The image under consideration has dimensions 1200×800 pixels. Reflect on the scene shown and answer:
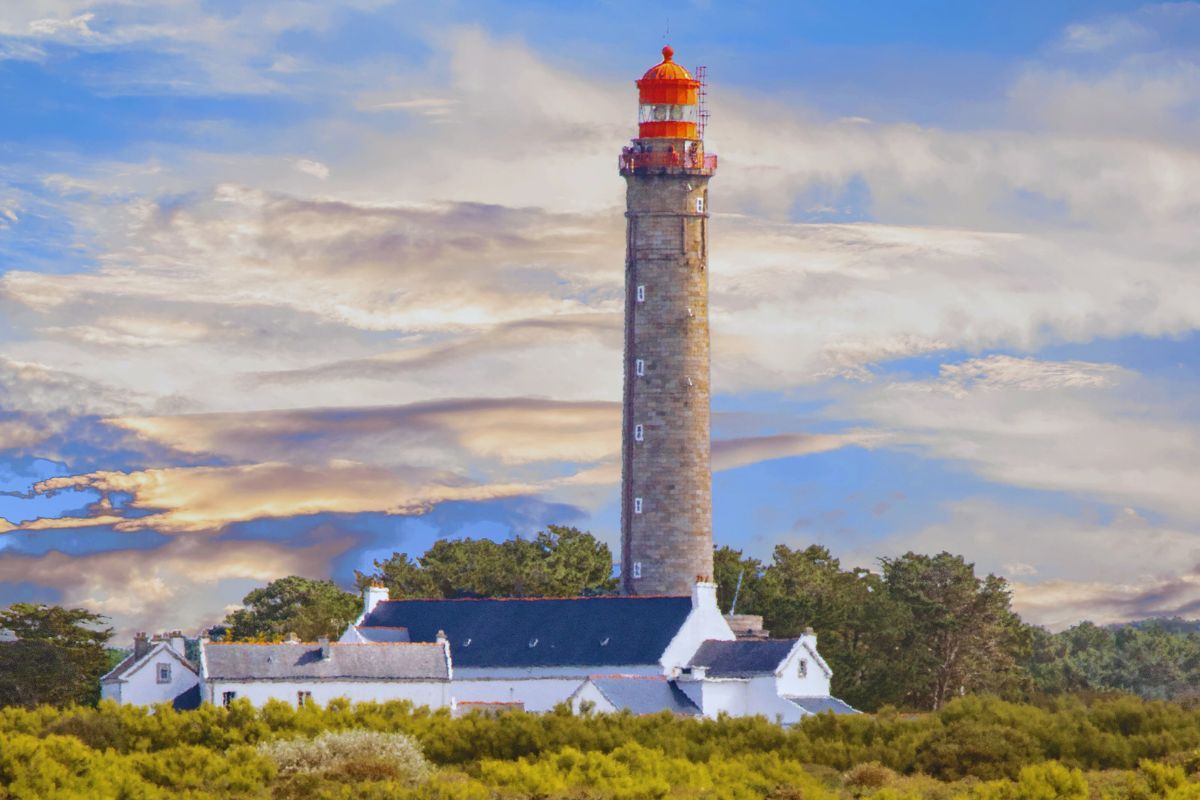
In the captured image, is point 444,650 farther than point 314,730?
Yes

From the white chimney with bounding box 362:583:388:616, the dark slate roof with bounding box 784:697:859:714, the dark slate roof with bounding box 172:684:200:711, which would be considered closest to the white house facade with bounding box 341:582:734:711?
the white chimney with bounding box 362:583:388:616

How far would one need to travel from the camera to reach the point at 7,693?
64.6 metres

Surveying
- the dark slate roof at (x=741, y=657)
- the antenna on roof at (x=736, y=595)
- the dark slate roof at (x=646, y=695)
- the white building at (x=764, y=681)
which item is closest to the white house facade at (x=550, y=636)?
the dark slate roof at (x=741, y=657)

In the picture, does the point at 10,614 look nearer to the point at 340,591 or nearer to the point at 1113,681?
the point at 340,591

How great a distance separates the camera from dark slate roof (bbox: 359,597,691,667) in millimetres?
64000

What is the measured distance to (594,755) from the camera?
114 feet

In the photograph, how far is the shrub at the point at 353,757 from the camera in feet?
111

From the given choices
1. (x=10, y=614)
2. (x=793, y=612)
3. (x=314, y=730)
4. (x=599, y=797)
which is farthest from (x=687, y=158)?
(x=599, y=797)

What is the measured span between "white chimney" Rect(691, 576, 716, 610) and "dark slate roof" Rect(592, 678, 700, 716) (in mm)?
4148

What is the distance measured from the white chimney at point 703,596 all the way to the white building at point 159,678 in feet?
59.0

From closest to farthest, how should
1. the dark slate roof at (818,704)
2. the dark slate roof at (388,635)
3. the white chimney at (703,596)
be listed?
the dark slate roof at (818,704)
the white chimney at (703,596)
the dark slate roof at (388,635)

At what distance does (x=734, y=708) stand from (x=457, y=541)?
28507 millimetres

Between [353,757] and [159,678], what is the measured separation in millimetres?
24934

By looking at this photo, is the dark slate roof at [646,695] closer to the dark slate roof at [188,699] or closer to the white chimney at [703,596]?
the white chimney at [703,596]
